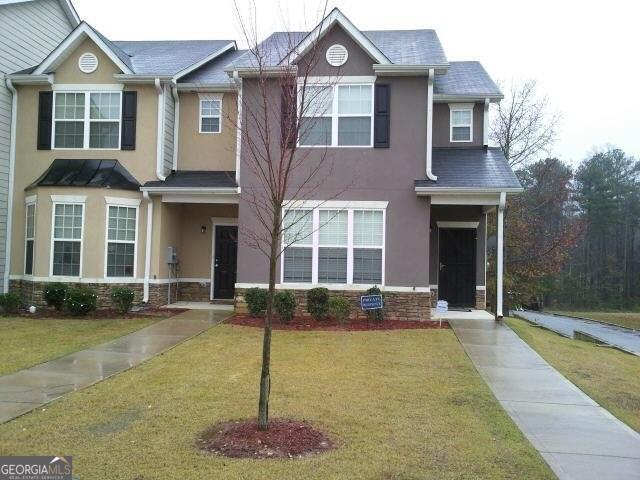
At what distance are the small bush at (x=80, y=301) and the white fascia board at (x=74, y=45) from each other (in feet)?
20.5

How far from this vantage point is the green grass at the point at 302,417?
495 centimetres

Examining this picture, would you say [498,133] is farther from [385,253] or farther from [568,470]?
[568,470]

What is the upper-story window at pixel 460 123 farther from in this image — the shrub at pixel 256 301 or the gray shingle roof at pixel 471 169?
the shrub at pixel 256 301

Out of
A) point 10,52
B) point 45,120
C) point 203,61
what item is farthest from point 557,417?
point 10,52

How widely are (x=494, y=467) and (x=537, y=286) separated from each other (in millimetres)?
27275

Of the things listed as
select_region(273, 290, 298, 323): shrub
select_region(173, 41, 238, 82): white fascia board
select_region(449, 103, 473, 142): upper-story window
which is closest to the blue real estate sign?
select_region(273, 290, 298, 323): shrub

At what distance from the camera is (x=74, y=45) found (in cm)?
1609

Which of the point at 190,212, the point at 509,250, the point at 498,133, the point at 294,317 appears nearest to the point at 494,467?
the point at 294,317

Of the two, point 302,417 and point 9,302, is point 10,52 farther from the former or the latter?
point 302,417

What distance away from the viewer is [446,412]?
22.3 ft

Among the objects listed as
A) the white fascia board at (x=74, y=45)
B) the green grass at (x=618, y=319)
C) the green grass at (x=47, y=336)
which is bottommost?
the green grass at (x=618, y=319)

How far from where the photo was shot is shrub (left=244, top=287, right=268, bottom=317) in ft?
45.7

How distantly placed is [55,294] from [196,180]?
186 inches

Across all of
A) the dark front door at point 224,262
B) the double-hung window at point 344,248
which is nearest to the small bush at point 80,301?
the dark front door at point 224,262
